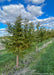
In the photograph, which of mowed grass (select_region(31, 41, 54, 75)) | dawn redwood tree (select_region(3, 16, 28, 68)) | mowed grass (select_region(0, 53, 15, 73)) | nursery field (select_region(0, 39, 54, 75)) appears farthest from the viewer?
mowed grass (select_region(0, 53, 15, 73))

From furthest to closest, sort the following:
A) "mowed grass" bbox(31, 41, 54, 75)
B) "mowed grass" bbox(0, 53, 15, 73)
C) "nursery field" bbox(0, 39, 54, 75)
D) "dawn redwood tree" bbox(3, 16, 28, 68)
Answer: "mowed grass" bbox(0, 53, 15, 73) < "dawn redwood tree" bbox(3, 16, 28, 68) < "nursery field" bbox(0, 39, 54, 75) < "mowed grass" bbox(31, 41, 54, 75)

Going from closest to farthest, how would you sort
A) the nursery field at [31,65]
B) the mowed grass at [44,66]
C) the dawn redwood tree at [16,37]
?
the mowed grass at [44,66] < the nursery field at [31,65] < the dawn redwood tree at [16,37]

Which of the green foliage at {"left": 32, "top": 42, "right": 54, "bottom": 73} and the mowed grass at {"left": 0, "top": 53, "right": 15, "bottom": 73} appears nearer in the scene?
the green foliage at {"left": 32, "top": 42, "right": 54, "bottom": 73}

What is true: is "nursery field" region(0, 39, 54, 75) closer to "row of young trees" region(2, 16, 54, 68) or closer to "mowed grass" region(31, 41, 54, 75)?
"mowed grass" region(31, 41, 54, 75)

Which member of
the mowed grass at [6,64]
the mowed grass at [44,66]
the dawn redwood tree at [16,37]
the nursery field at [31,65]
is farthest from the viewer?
the mowed grass at [6,64]

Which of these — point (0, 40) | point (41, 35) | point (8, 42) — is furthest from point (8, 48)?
point (41, 35)

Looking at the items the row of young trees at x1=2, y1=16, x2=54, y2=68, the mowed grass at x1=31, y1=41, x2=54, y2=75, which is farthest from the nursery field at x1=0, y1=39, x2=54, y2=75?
the row of young trees at x1=2, y1=16, x2=54, y2=68

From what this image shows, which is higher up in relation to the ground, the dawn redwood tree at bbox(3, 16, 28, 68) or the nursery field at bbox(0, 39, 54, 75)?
the dawn redwood tree at bbox(3, 16, 28, 68)

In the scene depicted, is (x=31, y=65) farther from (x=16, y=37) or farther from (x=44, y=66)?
(x=16, y=37)

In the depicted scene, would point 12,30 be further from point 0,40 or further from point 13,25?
point 0,40

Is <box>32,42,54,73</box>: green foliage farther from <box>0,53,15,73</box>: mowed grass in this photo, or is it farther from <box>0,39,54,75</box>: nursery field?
<box>0,53,15,73</box>: mowed grass

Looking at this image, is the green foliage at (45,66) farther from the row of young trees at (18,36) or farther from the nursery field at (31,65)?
the row of young trees at (18,36)

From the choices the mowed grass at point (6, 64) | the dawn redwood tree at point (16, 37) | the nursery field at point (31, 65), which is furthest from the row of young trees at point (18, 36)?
the mowed grass at point (6, 64)

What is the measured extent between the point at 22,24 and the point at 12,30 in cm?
77
